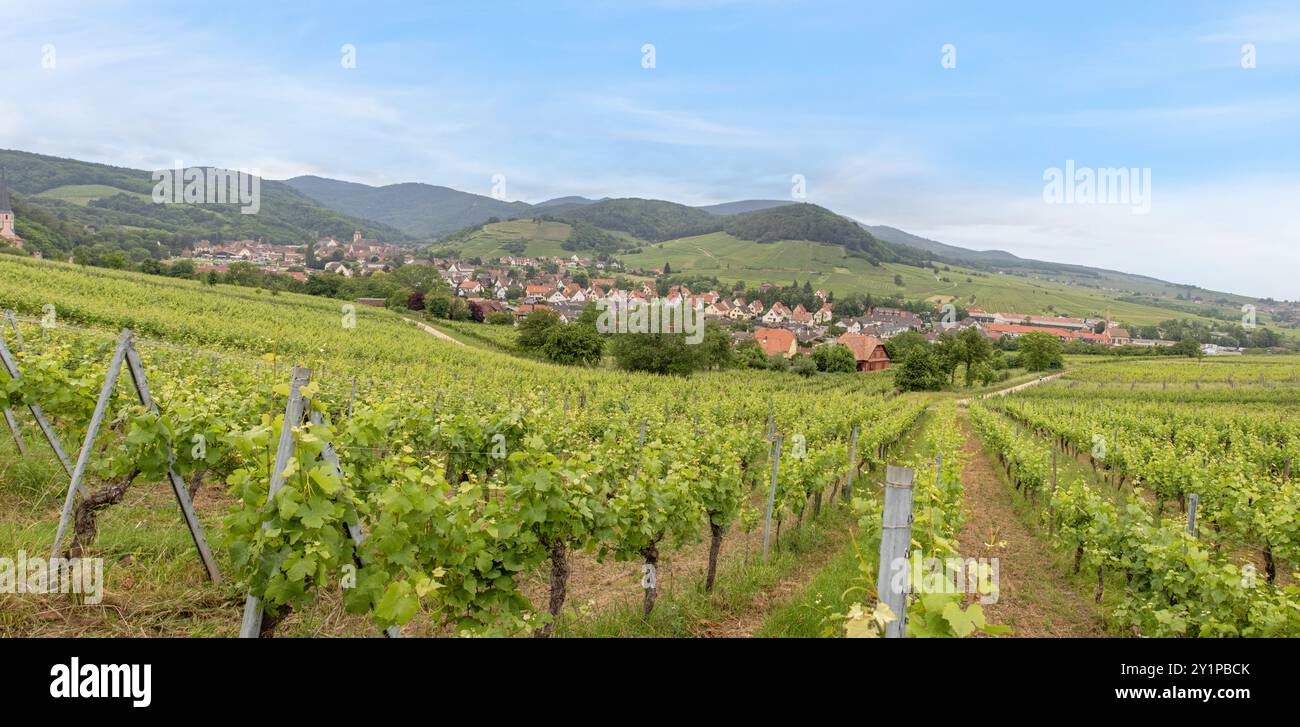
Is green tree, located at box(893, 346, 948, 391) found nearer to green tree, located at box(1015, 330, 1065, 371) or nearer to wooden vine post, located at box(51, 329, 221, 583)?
green tree, located at box(1015, 330, 1065, 371)

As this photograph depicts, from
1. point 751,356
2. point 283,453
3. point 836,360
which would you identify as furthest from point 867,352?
point 283,453

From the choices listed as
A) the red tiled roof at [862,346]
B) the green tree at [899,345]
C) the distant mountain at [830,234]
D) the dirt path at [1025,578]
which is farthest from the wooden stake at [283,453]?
the distant mountain at [830,234]

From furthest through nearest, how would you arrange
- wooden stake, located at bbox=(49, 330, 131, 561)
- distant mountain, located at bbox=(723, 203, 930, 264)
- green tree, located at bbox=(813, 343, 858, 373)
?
distant mountain, located at bbox=(723, 203, 930, 264) < green tree, located at bbox=(813, 343, 858, 373) < wooden stake, located at bbox=(49, 330, 131, 561)

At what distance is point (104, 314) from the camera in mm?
25422

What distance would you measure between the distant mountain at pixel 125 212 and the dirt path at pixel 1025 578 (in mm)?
116601

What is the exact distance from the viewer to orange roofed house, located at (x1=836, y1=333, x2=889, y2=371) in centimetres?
6206

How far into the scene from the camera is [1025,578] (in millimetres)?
8859

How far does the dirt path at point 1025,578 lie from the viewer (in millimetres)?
7254

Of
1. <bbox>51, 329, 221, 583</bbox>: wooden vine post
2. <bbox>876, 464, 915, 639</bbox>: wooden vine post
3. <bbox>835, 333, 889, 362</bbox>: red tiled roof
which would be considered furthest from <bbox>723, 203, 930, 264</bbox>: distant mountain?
<bbox>876, 464, 915, 639</bbox>: wooden vine post

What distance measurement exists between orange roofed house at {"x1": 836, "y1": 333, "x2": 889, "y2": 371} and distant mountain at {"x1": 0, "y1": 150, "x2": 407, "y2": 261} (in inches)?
4021

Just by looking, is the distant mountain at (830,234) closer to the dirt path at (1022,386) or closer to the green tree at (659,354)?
the dirt path at (1022,386)
